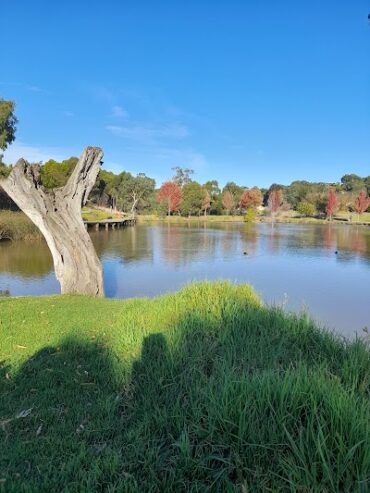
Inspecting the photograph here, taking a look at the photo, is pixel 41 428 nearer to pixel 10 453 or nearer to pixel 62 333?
pixel 10 453

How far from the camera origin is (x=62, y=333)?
4871 mm

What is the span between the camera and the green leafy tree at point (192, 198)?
2468 inches

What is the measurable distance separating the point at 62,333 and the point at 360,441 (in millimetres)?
3670

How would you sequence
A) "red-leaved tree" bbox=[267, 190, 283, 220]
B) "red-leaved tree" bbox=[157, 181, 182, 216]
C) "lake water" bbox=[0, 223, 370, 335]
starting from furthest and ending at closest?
"red-leaved tree" bbox=[267, 190, 283, 220] < "red-leaved tree" bbox=[157, 181, 182, 216] < "lake water" bbox=[0, 223, 370, 335]

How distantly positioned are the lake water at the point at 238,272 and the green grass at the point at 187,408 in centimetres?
294

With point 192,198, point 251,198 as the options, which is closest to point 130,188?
point 192,198

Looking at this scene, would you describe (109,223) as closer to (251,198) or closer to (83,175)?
(251,198)

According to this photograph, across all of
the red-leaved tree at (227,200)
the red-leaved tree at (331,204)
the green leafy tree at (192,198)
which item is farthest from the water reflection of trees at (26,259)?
the red-leaved tree at (331,204)

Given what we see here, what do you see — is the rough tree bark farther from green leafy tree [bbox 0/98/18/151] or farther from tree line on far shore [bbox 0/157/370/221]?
tree line on far shore [bbox 0/157/370/221]

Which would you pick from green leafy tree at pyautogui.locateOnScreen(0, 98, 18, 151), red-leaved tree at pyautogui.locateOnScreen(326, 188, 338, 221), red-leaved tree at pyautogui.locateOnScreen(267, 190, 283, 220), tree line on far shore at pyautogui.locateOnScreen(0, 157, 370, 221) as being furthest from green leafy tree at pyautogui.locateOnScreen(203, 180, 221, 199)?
green leafy tree at pyautogui.locateOnScreen(0, 98, 18, 151)

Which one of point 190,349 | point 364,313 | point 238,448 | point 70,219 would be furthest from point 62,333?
point 364,313

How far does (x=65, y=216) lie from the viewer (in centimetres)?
898

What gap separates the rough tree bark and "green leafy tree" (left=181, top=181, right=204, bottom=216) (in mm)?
53692

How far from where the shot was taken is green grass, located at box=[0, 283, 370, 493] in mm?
2166
